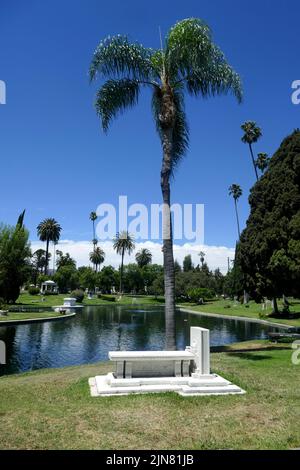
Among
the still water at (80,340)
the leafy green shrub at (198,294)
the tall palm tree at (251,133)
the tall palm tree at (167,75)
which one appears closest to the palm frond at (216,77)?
the tall palm tree at (167,75)

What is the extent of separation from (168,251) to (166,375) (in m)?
4.52

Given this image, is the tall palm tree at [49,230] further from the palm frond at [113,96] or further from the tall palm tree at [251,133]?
the palm frond at [113,96]

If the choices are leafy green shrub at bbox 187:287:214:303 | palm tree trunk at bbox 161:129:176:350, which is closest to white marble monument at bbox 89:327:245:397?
palm tree trunk at bbox 161:129:176:350

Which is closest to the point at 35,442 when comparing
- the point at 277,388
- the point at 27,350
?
the point at 277,388

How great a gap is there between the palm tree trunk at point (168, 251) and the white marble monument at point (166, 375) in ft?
7.99

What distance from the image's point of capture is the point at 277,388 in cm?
1020

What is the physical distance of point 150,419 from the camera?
7.62m

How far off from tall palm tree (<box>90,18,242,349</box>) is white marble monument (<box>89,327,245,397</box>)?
118 inches

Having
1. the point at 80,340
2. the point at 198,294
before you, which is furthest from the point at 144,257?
the point at 80,340

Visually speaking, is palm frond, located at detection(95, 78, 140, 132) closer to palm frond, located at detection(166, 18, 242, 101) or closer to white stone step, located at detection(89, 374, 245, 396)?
palm frond, located at detection(166, 18, 242, 101)

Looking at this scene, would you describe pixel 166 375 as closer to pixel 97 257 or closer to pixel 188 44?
pixel 188 44

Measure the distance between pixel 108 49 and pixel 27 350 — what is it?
57.7 ft
